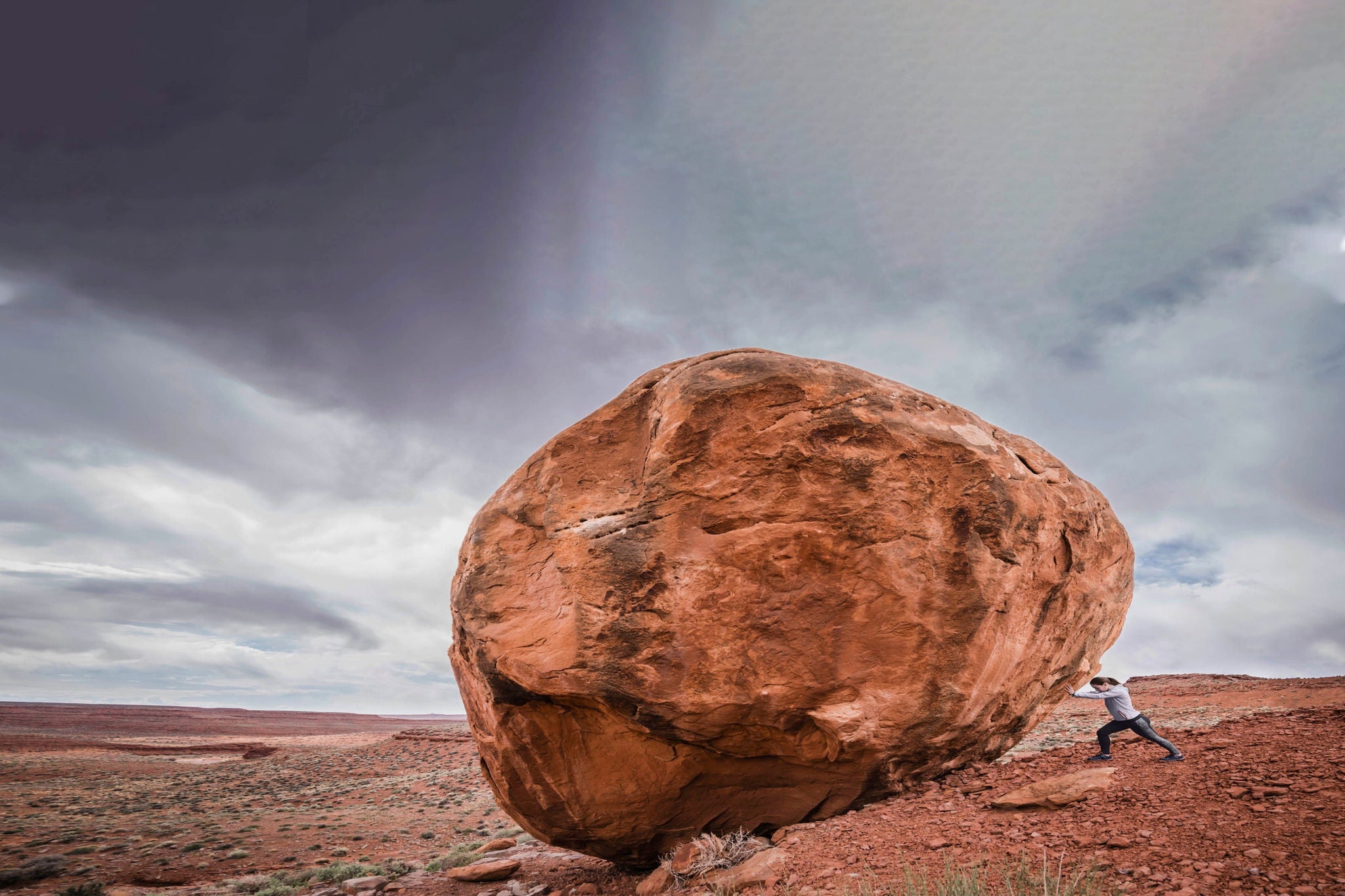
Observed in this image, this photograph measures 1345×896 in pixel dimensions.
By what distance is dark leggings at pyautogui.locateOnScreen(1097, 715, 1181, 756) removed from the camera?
710 cm

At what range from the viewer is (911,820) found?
21.4ft

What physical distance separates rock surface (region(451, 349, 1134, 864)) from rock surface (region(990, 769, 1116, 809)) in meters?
0.80

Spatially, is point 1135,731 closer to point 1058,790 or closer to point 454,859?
point 1058,790

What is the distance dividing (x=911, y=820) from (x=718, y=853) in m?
2.02

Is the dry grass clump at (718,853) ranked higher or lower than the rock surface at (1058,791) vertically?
lower

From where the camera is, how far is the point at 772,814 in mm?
7445

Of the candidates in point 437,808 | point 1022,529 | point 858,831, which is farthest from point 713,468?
point 437,808

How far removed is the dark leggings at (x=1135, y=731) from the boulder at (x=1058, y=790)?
0.90 metres

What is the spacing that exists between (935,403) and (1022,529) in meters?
1.61

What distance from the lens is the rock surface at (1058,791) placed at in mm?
6188

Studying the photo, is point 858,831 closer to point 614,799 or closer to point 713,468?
point 614,799

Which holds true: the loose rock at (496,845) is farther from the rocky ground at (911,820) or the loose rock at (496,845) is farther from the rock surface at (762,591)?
the rock surface at (762,591)

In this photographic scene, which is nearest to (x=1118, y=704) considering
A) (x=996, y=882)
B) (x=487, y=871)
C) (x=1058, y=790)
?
(x=1058, y=790)

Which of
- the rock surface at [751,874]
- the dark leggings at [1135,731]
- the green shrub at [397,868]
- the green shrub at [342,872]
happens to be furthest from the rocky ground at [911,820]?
the green shrub at [342,872]
